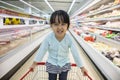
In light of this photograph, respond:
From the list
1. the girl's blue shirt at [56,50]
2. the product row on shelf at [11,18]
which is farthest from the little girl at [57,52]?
the product row on shelf at [11,18]

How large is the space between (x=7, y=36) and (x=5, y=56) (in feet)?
1.95

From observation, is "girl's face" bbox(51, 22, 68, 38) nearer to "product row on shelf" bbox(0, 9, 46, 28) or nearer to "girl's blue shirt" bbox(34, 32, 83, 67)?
"girl's blue shirt" bbox(34, 32, 83, 67)

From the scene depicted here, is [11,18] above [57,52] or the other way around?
above

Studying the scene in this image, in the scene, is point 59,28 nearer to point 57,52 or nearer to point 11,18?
point 57,52

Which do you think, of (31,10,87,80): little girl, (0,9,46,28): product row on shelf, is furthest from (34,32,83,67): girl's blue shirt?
(0,9,46,28): product row on shelf

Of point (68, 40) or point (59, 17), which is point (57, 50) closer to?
point (68, 40)

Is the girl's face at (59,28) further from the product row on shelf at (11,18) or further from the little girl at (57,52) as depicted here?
the product row on shelf at (11,18)

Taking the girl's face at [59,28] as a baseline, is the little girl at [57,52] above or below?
below

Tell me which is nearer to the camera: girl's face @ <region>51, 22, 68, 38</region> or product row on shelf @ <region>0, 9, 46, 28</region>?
girl's face @ <region>51, 22, 68, 38</region>

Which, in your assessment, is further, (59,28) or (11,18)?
(11,18)

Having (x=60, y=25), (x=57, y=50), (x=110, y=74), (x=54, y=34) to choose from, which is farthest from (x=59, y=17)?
(x=110, y=74)

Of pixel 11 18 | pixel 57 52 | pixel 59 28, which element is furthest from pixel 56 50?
pixel 11 18

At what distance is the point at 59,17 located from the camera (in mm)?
1792

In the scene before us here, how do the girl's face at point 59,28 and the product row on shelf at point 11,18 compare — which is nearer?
the girl's face at point 59,28
